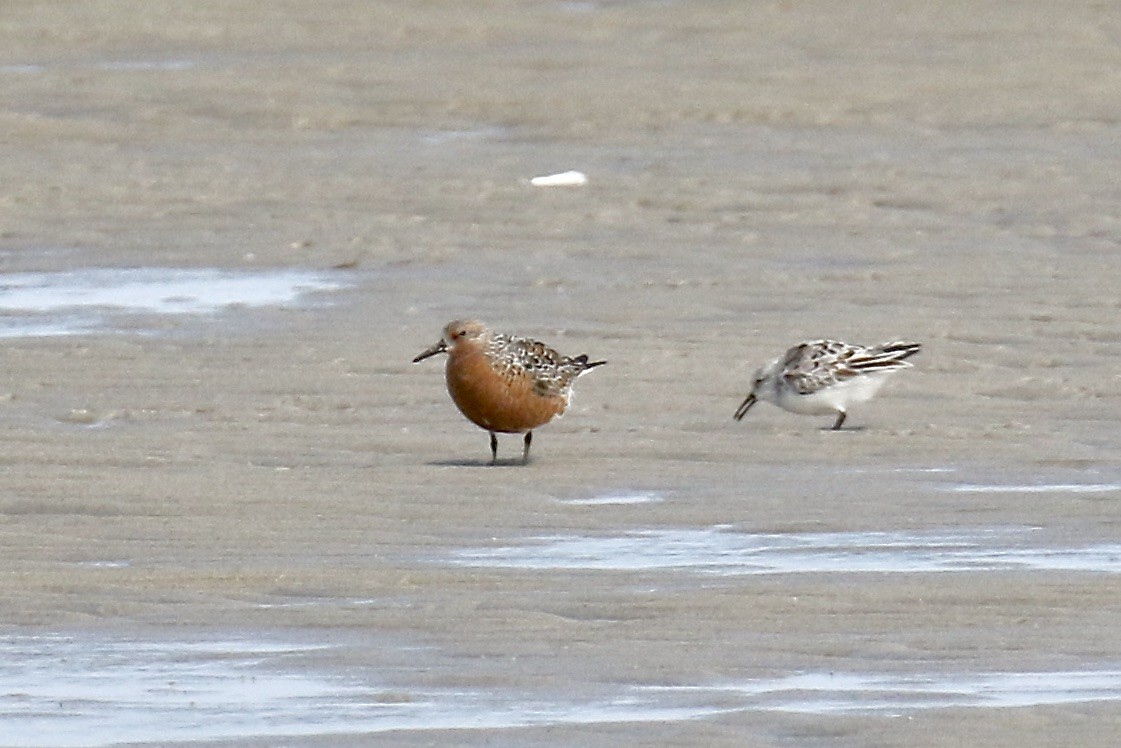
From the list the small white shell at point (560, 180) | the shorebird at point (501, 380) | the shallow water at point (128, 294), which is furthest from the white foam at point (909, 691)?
the small white shell at point (560, 180)

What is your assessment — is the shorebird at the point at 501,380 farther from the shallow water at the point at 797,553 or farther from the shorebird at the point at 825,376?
the shallow water at the point at 797,553

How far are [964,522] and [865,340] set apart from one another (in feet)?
12.9

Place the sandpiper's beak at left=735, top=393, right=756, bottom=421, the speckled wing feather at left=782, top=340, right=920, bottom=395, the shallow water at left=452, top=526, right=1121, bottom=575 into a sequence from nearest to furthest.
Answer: the shallow water at left=452, top=526, right=1121, bottom=575 < the sandpiper's beak at left=735, top=393, right=756, bottom=421 < the speckled wing feather at left=782, top=340, right=920, bottom=395

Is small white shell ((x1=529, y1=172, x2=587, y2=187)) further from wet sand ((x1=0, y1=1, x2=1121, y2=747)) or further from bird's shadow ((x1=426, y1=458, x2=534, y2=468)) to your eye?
bird's shadow ((x1=426, y1=458, x2=534, y2=468))

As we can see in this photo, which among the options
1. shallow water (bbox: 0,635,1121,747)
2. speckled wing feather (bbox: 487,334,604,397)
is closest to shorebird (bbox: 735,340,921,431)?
speckled wing feather (bbox: 487,334,604,397)

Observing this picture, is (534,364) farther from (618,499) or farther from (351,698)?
(351,698)

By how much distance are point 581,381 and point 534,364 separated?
1.23 meters

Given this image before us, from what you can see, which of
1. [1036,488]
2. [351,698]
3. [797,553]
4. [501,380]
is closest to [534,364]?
[501,380]

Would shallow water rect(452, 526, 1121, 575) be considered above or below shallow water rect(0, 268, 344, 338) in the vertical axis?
above

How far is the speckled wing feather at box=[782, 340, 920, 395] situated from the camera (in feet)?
37.9

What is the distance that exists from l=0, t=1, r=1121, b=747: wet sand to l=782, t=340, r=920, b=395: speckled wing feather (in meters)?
0.23

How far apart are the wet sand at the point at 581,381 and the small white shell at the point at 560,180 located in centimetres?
21

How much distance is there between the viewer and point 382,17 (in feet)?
79.0

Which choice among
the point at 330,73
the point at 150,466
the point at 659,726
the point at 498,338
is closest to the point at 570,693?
the point at 659,726
